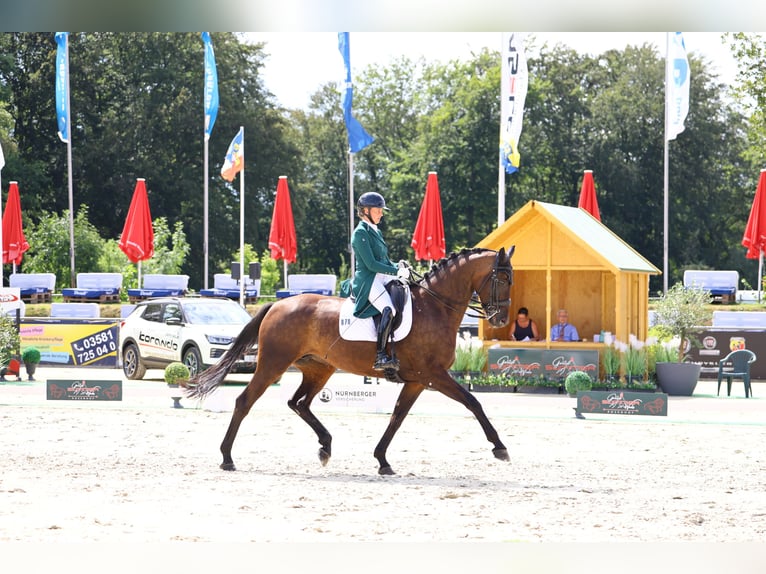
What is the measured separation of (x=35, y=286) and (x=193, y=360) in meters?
20.1

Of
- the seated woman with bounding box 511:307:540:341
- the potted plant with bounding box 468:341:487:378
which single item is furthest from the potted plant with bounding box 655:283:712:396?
the potted plant with bounding box 468:341:487:378

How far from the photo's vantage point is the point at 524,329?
749 inches

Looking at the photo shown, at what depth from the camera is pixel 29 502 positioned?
8.07 meters

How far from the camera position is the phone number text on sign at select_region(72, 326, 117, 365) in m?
23.2

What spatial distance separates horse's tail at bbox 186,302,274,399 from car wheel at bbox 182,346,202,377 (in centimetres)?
970

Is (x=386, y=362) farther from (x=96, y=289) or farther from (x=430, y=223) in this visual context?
(x=96, y=289)

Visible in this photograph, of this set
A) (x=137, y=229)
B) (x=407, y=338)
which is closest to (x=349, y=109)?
(x=137, y=229)

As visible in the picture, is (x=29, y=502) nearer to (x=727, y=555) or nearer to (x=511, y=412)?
(x=727, y=555)

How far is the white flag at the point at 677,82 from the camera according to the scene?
33750 millimetres

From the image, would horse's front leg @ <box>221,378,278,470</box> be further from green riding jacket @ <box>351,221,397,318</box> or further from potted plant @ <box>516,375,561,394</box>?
potted plant @ <box>516,375,561,394</box>

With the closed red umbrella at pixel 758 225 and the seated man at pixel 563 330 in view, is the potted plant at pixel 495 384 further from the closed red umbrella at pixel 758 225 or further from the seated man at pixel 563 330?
the closed red umbrella at pixel 758 225

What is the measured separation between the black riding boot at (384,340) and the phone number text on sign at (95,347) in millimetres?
14469

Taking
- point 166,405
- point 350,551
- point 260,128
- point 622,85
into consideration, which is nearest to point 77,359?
point 166,405

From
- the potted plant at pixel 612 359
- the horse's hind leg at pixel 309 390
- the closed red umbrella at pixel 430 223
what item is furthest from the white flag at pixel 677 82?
the horse's hind leg at pixel 309 390
